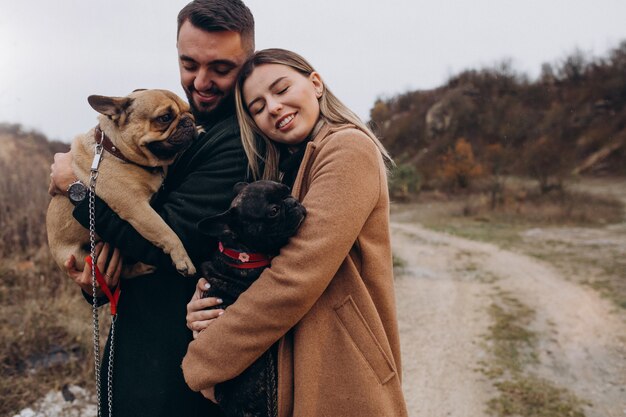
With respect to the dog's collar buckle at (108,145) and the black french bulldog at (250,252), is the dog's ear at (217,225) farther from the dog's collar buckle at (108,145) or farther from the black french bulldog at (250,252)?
the dog's collar buckle at (108,145)

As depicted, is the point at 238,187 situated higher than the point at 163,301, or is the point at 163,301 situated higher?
the point at 238,187

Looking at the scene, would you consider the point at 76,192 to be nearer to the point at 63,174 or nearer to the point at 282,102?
the point at 63,174

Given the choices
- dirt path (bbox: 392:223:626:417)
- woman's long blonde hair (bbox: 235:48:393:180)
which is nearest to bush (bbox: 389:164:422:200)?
dirt path (bbox: 392:223:626:417)

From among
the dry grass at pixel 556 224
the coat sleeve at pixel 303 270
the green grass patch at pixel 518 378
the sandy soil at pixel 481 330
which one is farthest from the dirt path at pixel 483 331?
the coat sleeve at pixel 303 270

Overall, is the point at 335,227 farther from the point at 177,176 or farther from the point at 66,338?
the point at 66,338

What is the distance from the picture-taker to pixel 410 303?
34.0 ft

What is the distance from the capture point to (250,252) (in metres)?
2.25

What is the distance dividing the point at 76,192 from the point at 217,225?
76 cm

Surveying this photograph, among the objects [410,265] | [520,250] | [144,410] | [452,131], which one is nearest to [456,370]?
[144,410]

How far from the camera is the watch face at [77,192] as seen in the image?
2344 millimetres

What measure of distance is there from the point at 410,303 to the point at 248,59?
8742 millimetres

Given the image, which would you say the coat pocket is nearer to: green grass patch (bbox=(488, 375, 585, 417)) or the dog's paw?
the dog's paw

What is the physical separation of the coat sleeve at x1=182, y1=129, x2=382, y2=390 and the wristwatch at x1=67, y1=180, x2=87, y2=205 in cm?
94

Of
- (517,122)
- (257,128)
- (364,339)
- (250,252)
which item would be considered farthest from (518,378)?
(517,122)
